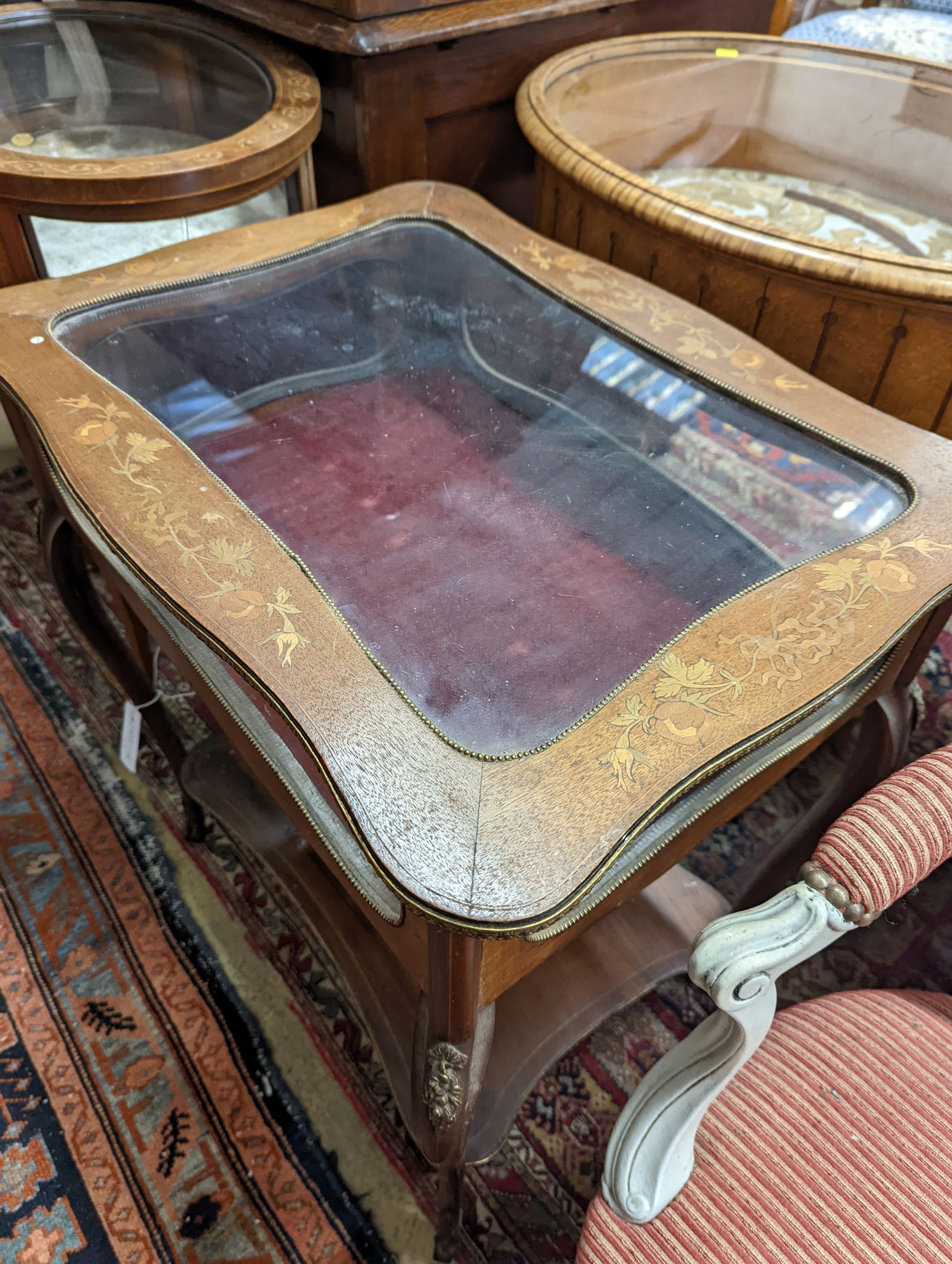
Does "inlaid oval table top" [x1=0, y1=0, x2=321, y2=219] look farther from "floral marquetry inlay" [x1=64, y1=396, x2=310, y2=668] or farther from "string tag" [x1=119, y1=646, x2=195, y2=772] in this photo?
"string tag" [x1=119, y1=646, x2=195, y2=772]

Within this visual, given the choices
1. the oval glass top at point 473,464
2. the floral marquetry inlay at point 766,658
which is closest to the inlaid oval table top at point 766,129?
the oval glass top at point 473,464

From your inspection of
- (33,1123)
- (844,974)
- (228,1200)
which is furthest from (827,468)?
(33,1123)

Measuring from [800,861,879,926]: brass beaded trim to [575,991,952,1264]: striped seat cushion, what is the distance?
6.9 inches

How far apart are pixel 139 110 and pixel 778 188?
84cm

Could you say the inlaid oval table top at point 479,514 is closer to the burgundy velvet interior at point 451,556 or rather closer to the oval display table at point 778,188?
the burgundy velvet interior at point 451,556

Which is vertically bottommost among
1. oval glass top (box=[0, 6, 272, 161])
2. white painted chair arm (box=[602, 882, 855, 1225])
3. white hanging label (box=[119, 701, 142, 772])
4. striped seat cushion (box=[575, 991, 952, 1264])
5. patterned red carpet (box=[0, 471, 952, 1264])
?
patterned red carpet (box=[0, 471, 952, 1264])

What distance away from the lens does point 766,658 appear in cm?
54

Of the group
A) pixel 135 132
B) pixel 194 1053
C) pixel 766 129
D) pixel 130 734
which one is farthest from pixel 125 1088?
pixel 766 129

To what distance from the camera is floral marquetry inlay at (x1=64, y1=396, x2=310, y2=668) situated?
1.80ft

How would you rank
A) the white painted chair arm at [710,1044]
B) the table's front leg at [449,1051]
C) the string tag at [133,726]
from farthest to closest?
1. the string tag at [133,726]
2. the table's front leg at [449,1051]
3. the white painted chair arm at [710,1044]

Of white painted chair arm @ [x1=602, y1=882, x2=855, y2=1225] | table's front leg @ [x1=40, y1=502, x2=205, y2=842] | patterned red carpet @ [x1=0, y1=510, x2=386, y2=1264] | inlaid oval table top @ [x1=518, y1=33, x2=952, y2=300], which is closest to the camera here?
white painted chair arm @ [x1=602, y1=882, x2=855, y2=1225]

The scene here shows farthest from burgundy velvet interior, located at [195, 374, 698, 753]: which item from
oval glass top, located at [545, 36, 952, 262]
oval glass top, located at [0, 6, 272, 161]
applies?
oval glass top, located at [545, 36, 952, 262]

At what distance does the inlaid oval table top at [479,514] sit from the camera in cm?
48

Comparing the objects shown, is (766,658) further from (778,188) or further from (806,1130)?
(778,188)
